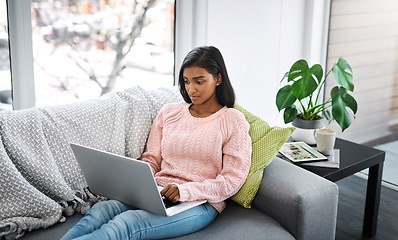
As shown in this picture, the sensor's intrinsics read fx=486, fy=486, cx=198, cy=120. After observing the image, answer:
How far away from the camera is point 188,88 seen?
6.33ft

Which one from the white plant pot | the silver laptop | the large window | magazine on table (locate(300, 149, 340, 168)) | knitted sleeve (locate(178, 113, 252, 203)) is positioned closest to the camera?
the silver laptop

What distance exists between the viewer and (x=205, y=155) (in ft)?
6.13

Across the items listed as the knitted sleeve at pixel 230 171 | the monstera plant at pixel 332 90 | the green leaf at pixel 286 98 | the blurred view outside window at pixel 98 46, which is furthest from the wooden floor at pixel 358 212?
the blurred view outside window at pixel 98 46

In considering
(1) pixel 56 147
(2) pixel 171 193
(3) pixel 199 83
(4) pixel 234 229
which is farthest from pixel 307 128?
(1) pixel 56 147

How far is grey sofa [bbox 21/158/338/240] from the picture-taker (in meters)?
1.71

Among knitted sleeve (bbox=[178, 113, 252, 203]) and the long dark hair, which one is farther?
the long dark hair

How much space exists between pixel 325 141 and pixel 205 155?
2.13 ft

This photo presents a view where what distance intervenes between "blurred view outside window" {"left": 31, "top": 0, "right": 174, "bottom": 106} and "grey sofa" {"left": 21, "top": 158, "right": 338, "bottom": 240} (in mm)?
977

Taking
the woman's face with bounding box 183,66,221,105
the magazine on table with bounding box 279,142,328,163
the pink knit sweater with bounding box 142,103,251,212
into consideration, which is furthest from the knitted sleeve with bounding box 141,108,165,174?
the magazine on table with bounding box 279,142,328,163

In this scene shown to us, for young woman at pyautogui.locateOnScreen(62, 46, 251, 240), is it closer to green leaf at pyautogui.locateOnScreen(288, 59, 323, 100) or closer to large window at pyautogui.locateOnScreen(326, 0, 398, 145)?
green leaf at pyautogui.locateOnScreen(288, 59, 323, 100)

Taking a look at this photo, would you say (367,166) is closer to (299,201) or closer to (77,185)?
(299,201)

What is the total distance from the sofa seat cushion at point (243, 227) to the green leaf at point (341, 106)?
0.67 meters

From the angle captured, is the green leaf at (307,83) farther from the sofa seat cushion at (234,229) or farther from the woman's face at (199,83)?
the sofa seat cushion at (234,229)

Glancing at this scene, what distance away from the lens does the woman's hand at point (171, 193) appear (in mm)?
1704
